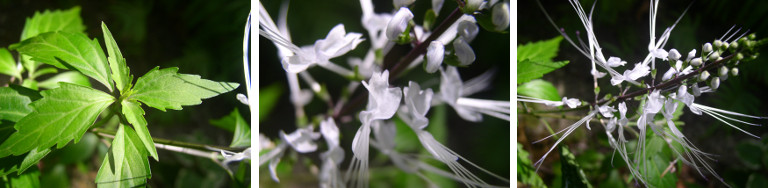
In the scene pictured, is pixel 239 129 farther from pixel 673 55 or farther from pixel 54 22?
pixel 673 55

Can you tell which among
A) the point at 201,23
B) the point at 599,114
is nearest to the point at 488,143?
the point at 599,114

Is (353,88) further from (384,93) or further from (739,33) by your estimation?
(739,33)

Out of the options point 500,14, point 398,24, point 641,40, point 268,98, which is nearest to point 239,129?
point 268,98

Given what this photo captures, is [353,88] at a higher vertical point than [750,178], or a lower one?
higher

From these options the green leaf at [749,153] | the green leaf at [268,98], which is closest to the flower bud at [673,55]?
the green leaf at [749,153]

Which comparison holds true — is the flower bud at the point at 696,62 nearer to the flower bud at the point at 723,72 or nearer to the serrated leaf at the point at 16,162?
the flower bud at the point at 723,72

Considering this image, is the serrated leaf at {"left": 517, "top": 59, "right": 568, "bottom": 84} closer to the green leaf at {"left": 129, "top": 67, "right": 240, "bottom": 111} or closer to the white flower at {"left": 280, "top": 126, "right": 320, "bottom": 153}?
the white flower at {"left": 280, "top": 126, "right": 320, "bottom": 153}
